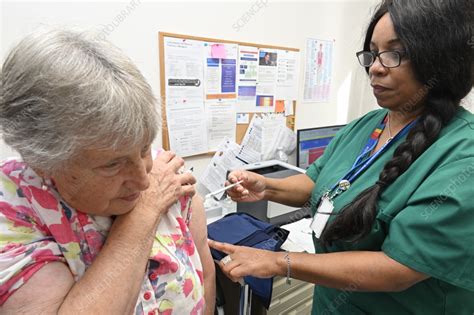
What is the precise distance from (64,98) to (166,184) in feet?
1.17

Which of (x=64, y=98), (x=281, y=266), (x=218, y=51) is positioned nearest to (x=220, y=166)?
(x=218, y=51)

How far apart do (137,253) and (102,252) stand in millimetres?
73

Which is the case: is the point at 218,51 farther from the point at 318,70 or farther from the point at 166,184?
the point at 166,184

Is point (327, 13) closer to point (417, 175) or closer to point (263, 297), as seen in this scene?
point (417, 175)

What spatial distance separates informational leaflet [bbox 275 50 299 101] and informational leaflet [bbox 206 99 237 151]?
0.43m

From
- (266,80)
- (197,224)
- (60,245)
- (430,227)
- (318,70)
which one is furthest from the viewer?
(318,70)

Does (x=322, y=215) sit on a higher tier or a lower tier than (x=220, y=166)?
higher

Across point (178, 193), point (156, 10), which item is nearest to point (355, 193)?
point (178, 193)

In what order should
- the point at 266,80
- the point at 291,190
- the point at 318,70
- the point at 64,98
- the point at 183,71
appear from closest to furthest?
the point at 64,98 → the point at 291,190 → the point at 183,71 → the point at 266,80 → the point at 318,70

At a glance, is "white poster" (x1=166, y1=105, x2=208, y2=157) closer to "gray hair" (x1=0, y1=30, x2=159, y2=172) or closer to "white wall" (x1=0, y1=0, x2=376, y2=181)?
"white wall" (x1=0, y1=0, x2=376, y2=181)

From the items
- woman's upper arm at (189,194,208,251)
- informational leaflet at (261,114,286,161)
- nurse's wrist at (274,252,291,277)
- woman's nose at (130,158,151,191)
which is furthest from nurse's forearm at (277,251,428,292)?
informational leaflet at (261,114,286,161)

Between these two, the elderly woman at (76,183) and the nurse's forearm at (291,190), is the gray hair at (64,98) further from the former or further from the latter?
the nurse's forearm at (291,190)

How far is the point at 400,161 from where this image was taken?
0.86 metres

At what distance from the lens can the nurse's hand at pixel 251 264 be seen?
2.99ft
